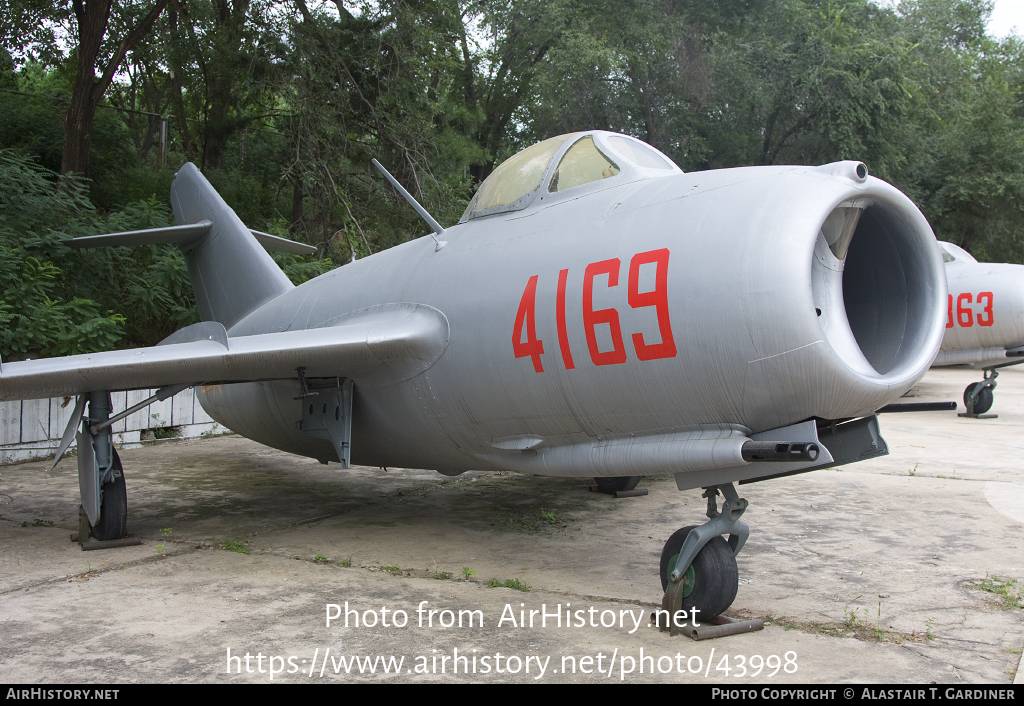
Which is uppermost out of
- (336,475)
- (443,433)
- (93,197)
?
(93,197)

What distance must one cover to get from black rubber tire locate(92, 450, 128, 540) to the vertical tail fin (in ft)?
8.30

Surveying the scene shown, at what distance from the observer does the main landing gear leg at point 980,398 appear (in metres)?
12.7

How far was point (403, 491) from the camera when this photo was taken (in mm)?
7633

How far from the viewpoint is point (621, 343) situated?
12.6 feet

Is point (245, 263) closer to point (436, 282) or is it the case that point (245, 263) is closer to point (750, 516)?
point (436, 282)

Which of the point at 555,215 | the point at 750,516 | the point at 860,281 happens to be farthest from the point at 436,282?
the point at 750,516

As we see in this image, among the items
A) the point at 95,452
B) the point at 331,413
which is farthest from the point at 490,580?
the point at 95,452

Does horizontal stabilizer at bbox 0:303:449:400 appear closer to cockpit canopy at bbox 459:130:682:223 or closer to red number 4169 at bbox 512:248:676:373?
red number 4169 at bbox 512:248:676:373

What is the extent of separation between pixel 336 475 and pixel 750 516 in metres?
4.28

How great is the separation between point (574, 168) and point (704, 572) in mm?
2436

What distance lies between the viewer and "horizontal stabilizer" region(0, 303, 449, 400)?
4.96 metres

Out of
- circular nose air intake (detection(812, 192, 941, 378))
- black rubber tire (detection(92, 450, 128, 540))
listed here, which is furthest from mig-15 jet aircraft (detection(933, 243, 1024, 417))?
black rubber tire (detection(92, 450, 128, 540))

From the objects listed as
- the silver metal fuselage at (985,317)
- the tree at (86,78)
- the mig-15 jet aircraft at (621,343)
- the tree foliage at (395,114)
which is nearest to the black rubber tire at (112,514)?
the mig-15 jet aircraft at (621,343)
